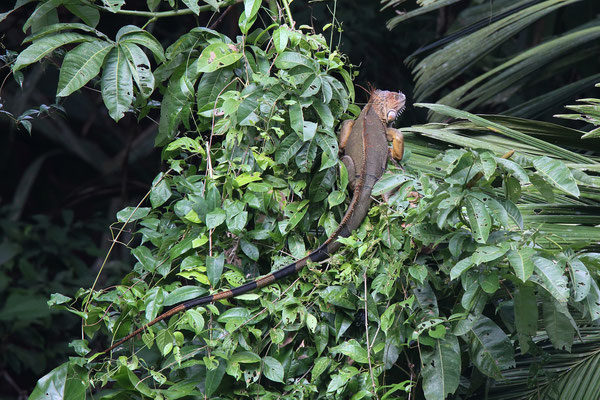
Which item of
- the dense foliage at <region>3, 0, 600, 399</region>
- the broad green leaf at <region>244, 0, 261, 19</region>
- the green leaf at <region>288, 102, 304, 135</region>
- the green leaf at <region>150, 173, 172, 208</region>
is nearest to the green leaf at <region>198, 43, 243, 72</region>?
the dense foliage at <region>3, 0, 600, 399</region>

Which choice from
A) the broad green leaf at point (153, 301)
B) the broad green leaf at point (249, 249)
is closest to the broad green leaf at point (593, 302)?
the broad green leaf at point (249, 249)

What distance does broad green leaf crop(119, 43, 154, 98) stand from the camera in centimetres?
192

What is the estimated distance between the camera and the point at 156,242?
1939mm

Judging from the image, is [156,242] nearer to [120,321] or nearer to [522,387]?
[120,321]

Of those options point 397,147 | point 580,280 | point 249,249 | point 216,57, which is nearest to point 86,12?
point 216,57

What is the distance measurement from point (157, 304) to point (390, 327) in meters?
0.60

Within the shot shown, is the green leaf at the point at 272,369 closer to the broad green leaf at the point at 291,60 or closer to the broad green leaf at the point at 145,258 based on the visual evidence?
the broad green leaf at the point at 145,258

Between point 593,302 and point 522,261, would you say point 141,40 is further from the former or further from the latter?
point 593,302

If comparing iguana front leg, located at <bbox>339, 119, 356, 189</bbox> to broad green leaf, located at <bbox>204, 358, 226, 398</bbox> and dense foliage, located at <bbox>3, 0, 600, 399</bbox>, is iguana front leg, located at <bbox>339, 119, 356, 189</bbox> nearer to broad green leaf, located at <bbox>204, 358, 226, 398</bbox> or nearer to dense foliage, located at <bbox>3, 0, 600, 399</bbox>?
dense foliage, located at <bbox>3, 0, 600, 399</bbox>

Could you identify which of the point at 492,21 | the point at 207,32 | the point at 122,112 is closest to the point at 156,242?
the point at 122,112

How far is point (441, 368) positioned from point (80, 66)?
1205mm

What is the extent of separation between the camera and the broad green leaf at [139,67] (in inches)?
75.5

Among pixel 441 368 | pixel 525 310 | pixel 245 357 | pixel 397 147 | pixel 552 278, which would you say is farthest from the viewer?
pixel 397 147

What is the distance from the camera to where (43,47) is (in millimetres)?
1882
